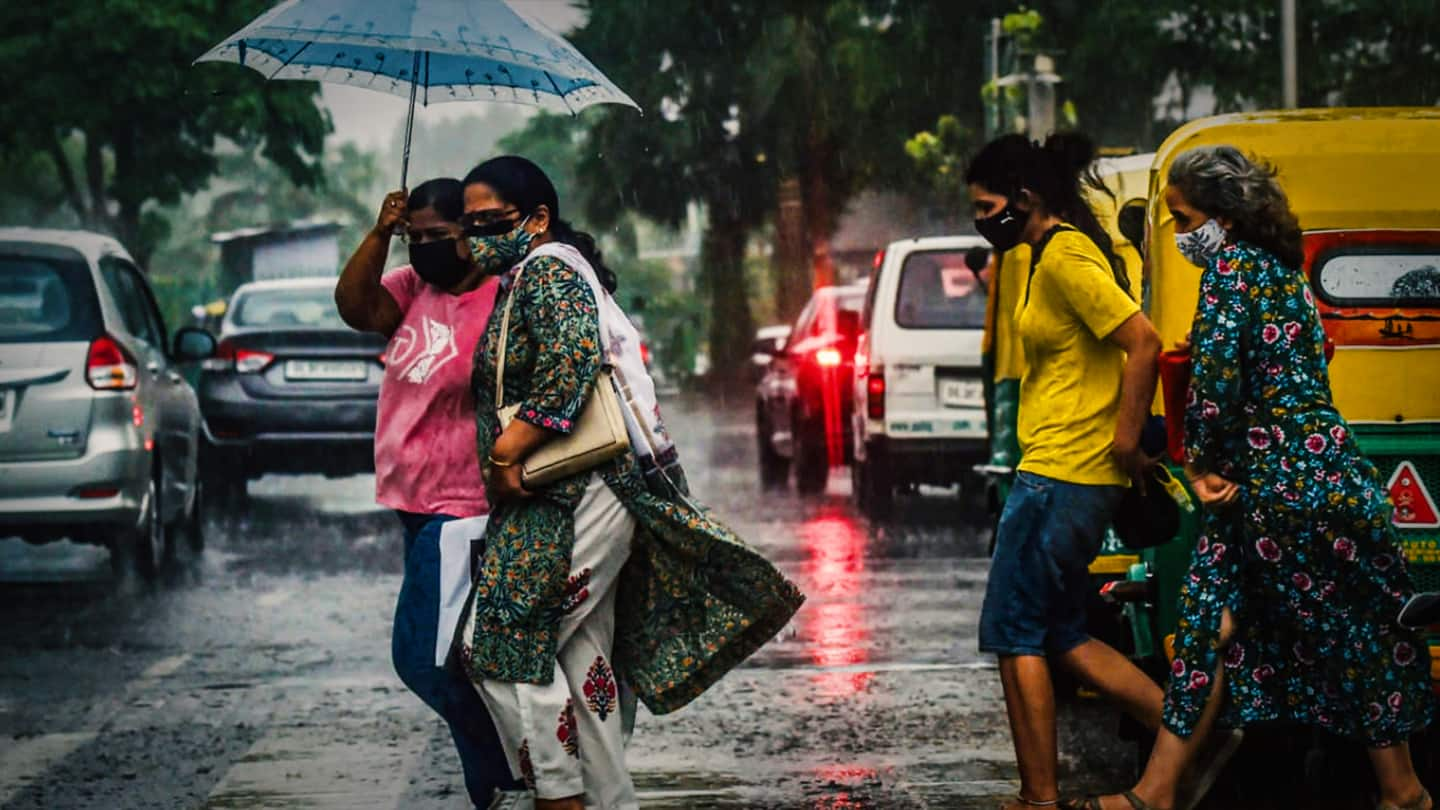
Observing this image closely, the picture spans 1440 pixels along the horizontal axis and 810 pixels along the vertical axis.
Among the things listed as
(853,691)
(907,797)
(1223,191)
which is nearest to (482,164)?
(1223,191)

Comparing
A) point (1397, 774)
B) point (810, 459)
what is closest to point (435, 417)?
point (1397, 774)

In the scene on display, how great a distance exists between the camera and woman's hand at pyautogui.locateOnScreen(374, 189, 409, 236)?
5.66 m

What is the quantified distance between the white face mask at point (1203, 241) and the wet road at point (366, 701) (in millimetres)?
1632

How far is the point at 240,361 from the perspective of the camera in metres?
16.3

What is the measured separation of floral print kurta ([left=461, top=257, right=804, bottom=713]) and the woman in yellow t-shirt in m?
0.75

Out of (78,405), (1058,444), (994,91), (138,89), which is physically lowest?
(78,405)

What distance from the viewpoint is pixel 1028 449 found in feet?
20.0

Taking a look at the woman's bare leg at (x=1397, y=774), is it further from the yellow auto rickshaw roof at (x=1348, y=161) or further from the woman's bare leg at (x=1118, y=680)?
the yellow auto rickshaw roof at (x=1348, y=161)

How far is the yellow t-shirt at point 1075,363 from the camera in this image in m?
5.94

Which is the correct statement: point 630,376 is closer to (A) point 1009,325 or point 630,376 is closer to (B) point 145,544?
(A) point 1009,325

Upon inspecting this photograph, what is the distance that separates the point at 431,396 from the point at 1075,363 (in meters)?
1.61

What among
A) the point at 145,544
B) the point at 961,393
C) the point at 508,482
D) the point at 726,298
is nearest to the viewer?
the point at 508,482

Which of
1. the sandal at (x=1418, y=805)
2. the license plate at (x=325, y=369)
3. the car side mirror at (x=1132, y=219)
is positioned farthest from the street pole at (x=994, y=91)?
the sandal at (x=1418, y=805)

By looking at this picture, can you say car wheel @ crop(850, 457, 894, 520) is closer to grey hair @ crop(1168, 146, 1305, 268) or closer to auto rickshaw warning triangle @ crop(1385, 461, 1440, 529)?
auto rickshaw warning triangle @ crop(1385, 461, 1440, 529)
